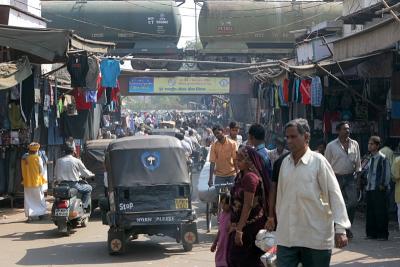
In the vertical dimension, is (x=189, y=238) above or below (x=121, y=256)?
above

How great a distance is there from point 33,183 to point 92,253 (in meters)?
Result: 4.44

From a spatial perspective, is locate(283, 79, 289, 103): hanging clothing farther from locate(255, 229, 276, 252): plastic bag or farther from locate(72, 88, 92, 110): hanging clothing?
locate(255, 229, 276, 252): plastic bag

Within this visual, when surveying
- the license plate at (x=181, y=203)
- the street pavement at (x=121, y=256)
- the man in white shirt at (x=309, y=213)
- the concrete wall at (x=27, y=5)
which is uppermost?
the concrete wall at (x=27, y=5)

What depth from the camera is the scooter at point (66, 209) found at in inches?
493

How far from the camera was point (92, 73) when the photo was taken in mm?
→ 16938

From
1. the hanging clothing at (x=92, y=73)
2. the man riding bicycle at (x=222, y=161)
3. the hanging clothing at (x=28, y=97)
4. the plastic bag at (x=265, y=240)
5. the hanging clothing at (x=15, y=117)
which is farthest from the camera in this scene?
the hanging clothing at (x=92, y=73)

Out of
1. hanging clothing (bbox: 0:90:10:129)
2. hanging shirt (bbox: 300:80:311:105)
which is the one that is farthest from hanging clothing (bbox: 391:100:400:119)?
hanging clothing (bbox: 0:90:10:129)

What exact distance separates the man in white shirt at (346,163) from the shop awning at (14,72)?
213 inches

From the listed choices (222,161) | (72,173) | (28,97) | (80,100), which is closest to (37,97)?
(28,97)

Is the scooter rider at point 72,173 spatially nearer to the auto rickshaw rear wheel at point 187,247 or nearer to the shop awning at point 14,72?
the shop awning at point 14,72

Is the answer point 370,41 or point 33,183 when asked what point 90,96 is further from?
point 370,41

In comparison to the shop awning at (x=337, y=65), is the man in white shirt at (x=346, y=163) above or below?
below

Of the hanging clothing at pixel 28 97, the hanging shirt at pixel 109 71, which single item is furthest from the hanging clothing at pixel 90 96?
the hanging clothing at pixel 28 97

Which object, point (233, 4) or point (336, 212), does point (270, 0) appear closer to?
point (233, 4)
